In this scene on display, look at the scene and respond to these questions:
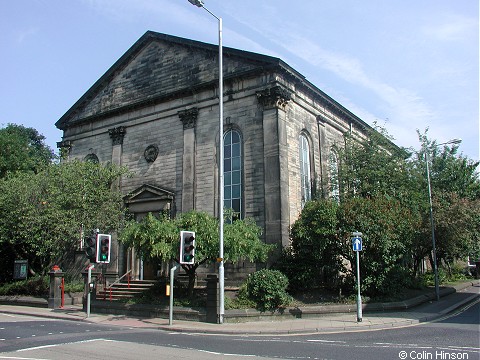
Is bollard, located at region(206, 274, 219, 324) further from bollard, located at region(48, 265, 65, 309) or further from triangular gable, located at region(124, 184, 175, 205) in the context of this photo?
bollard, located at region(48, 265, 65, 309)

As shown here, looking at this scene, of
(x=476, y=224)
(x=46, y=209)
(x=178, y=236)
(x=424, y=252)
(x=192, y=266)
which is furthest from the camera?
(x=424, y=252)

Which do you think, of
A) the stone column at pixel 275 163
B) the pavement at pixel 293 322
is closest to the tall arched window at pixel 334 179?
the stone column at pixel 275 163

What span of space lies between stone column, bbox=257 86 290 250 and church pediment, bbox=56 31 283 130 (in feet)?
6.44

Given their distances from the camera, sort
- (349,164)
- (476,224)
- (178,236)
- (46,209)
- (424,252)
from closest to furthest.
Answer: (178,236) < (46,209) < (349,164) < (476,224) < (424,252)

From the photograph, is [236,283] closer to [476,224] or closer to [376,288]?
[376,288]

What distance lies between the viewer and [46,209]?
2416 cm

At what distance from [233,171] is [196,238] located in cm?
642

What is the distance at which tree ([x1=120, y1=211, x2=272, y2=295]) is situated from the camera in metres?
17.7

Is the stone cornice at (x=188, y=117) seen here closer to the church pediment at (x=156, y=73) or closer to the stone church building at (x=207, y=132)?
the stone church building at (x=207, y=132)

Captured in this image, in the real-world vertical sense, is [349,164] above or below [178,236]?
above

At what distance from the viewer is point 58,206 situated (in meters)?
24.4

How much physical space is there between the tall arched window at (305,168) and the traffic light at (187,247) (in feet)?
30.3

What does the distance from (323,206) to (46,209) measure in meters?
14.7

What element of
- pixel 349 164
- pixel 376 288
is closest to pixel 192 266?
pixel 376 288
